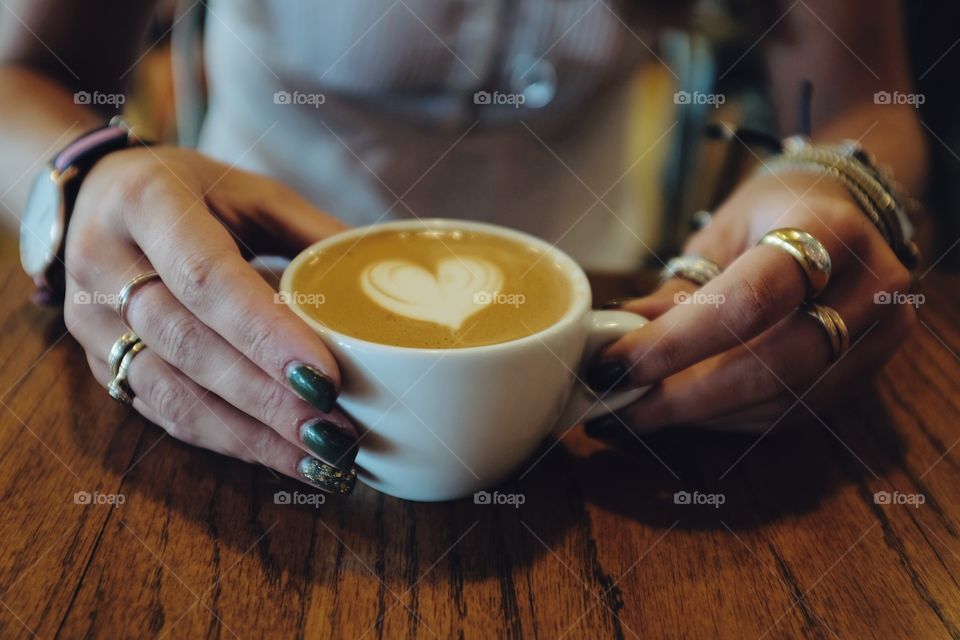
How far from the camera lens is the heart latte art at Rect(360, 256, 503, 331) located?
2.06 ft

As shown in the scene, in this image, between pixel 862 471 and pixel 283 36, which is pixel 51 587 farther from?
pixel 283 36

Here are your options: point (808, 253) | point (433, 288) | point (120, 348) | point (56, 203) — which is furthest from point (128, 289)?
point (808, 253)

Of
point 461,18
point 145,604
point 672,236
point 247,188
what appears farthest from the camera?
point 672,236

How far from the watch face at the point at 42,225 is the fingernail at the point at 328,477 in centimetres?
37

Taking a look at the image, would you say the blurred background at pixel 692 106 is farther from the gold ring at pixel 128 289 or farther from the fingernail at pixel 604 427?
the gold ring at pixel 128 289

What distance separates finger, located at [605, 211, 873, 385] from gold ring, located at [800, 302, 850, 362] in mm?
33

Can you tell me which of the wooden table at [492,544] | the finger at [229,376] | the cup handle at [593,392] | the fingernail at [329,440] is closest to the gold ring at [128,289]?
the finger at [229,376]

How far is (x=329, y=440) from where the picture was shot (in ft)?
1.85

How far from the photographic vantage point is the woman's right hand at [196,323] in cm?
57

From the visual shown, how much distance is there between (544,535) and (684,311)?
0.23 meters

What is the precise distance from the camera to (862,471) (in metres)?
0.69

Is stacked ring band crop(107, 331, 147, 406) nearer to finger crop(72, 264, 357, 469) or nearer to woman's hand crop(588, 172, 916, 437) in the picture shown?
finger crop(72, 264, 357, 469)

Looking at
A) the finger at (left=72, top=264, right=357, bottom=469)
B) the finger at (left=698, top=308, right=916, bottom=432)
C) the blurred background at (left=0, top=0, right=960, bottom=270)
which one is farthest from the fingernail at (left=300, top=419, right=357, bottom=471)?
the blurred background at (left=0, top=0, right=960, bottom=270)

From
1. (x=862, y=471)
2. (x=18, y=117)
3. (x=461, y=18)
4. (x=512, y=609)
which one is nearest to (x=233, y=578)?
(x=512, y=609)
